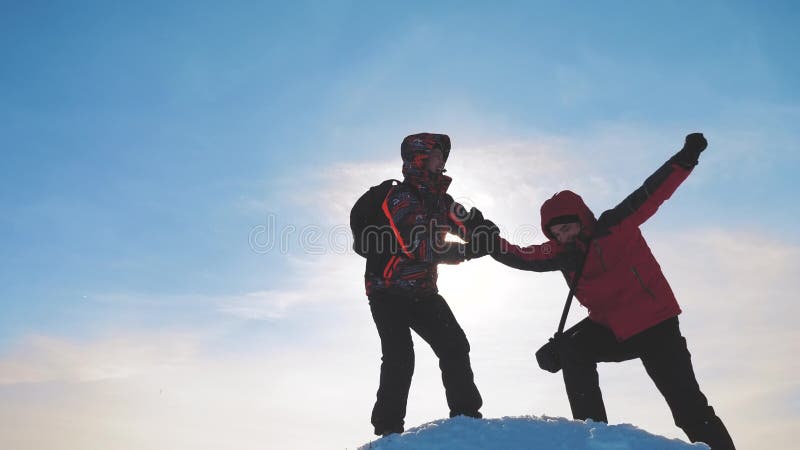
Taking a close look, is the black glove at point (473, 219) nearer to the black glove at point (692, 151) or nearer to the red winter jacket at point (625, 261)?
the red winter jacket at point (625, 261)

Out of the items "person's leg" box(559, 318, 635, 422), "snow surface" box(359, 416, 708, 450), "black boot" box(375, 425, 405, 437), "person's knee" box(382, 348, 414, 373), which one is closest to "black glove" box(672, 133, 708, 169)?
"person's leg" box(559, 318, 635, 422)

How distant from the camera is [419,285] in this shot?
20.9ft

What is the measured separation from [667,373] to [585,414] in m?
0.77

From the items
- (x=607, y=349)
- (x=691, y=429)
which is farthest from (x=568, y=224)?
(x=691, y=429)

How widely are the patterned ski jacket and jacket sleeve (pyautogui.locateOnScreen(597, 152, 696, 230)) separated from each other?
1.53 meters

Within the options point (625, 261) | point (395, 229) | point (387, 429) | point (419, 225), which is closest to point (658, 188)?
point (625, 261)

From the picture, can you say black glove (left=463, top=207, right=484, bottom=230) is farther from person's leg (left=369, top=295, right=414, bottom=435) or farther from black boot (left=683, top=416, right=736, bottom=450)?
black boot (left=683, top=416, right=736, bottom=450)

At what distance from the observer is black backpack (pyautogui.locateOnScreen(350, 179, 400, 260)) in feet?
21.2

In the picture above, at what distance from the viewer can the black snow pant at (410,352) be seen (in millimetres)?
5914

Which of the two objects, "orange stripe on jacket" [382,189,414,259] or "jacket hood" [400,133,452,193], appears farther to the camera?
"jacket hood" [400,133,452,193]

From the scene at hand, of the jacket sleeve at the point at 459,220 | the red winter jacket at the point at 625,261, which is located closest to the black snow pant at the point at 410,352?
the jacket sleeve at the point at 459,220

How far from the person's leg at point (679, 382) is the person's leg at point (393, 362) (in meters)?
2.08

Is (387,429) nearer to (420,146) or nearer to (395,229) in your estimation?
(395,229)

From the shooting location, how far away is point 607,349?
5.81 metres
